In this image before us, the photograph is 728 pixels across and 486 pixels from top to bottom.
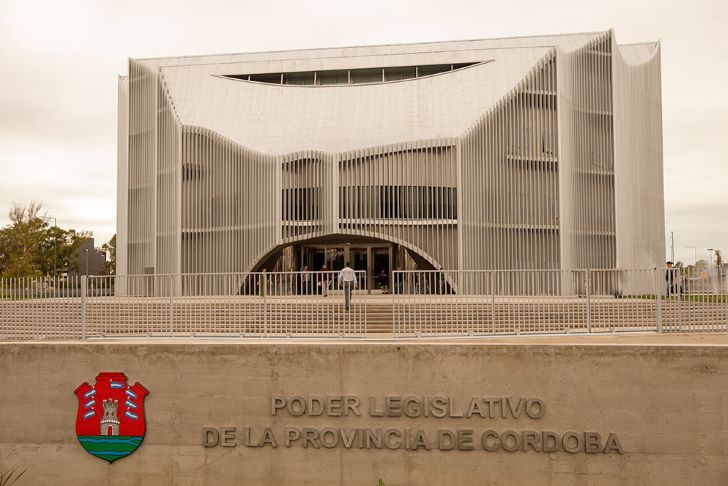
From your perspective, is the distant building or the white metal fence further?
the distant building

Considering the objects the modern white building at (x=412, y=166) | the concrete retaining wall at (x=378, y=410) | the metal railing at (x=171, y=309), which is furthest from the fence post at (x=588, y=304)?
the modern white building at (x=412, y=166)

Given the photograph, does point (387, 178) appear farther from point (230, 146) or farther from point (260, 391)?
point (260, 391)

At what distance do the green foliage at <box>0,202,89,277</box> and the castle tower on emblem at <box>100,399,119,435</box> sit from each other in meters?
50.9

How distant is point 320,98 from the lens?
43438 millimetres

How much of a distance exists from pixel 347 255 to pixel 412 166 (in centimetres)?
612

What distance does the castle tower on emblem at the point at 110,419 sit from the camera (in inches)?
564

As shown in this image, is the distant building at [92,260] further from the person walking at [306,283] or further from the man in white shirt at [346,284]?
the man in white shirt at [346,284]

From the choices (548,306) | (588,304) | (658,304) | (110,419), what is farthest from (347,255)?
(110,419)

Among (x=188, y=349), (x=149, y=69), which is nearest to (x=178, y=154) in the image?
(x=149, y=69)

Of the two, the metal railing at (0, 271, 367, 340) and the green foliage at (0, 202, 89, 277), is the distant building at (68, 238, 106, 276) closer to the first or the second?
the green foliage at (0, 202, 89, 277)

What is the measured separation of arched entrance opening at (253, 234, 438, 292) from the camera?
3884cm

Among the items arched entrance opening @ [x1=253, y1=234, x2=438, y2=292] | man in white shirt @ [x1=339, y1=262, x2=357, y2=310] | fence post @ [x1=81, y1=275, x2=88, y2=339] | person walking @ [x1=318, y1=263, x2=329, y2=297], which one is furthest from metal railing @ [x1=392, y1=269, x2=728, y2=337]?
arched entrance opening @ [x1=253, y1=234, x2=438, y2=292]

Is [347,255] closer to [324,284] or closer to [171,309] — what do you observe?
[324,284]

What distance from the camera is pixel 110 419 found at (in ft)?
47.1
